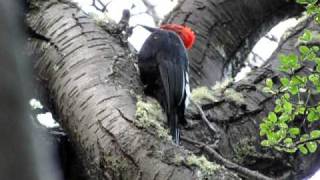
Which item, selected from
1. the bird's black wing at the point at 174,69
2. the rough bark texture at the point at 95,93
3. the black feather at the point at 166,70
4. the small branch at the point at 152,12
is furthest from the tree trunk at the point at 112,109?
the small branch at the point at 152,12

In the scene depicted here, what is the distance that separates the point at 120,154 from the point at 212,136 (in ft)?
2.23

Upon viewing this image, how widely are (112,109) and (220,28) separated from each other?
1388mm

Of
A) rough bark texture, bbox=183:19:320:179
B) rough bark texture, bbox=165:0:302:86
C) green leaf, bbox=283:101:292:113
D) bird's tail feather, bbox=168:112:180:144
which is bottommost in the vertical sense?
rough bark texture, bbox=183:19:320:179

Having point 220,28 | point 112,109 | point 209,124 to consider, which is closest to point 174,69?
point 220,28

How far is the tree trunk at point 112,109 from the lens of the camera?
161cm

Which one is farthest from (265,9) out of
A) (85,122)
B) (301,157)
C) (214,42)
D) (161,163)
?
(161,163)

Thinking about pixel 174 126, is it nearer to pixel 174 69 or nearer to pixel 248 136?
pixel 248 136

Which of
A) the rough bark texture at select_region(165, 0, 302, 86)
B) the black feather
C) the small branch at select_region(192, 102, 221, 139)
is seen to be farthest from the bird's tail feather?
the rough bark texture at select_region(165, 0, 302, 86)

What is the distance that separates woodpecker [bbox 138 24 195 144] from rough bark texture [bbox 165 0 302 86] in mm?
71

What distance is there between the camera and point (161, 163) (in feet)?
5.04

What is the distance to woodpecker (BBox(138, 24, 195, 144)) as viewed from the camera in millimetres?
2604

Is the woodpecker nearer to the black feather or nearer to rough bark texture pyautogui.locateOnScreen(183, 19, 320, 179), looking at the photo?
the black feather

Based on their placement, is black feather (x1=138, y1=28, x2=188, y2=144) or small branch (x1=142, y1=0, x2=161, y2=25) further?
small branch (x1=142, y1=0, x2=161, y2=25)

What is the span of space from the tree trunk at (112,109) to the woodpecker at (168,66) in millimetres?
247
